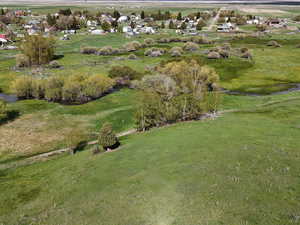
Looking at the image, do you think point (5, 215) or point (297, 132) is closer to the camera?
point (5, 215)

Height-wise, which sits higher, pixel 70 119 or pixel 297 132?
pixel 297 132

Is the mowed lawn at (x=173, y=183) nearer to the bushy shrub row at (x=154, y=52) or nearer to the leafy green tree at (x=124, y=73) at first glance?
the leafy green tree at (x=124, y=73)

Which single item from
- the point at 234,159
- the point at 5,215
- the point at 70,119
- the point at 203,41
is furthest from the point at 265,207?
the point at 203,41

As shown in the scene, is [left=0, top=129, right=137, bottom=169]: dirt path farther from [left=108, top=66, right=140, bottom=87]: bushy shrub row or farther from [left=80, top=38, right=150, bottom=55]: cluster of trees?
[left=80, top=38, right=150, bottom=55]: cluster of trees

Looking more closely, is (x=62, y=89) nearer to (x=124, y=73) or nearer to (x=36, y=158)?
(x=124, y=73)

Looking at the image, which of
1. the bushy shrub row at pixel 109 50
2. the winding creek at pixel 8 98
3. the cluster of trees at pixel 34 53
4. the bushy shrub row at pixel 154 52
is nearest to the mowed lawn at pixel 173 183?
the winding creek at pixel 8 98

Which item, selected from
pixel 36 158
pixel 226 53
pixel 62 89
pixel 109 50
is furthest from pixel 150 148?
pixel 109 50

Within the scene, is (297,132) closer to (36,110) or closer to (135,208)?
(135,208)
